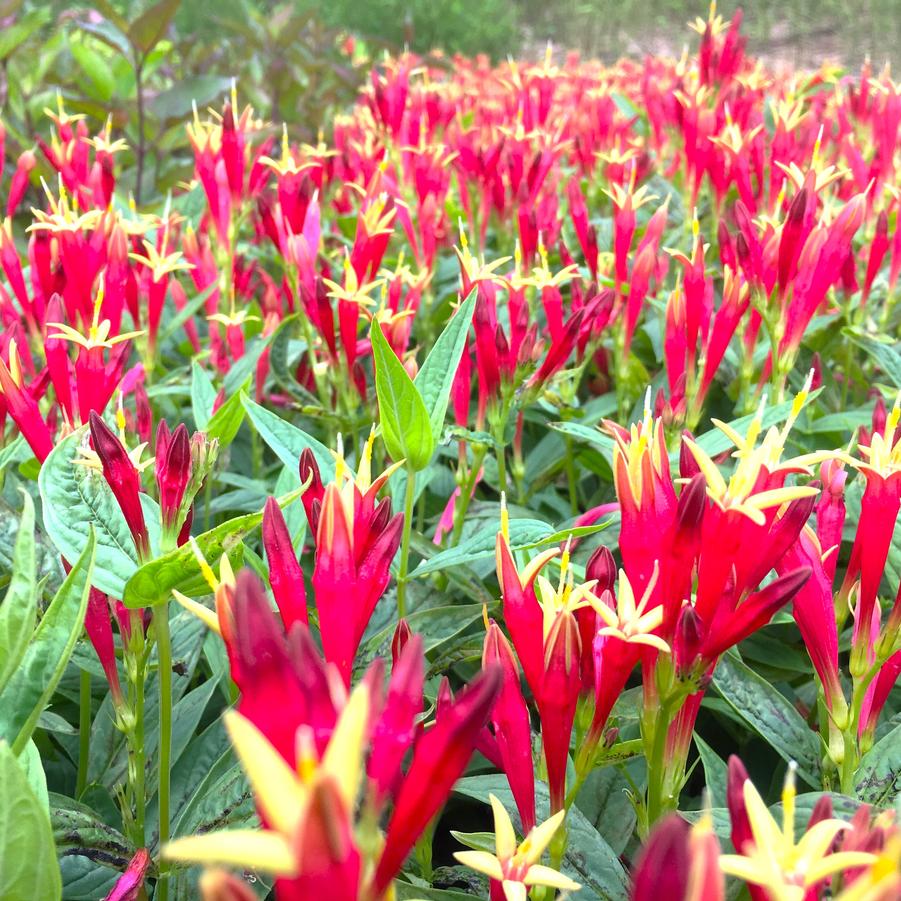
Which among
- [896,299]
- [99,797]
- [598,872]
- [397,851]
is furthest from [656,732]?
[896,299]

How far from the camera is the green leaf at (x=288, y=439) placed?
1.25 metres

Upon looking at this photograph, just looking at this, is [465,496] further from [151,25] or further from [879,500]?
[151,25]

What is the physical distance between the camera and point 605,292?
64.6 inches

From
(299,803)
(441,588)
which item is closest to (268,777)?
(299,803)

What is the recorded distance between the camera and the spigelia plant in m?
0.62

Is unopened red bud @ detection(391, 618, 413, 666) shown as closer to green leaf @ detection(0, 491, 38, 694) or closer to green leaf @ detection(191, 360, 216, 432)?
green leaf @ detection(0, 491, 38, 694)

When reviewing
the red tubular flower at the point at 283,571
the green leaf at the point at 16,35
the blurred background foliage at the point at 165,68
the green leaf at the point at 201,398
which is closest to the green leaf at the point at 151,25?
the blurred background foliage at the point at 165,68

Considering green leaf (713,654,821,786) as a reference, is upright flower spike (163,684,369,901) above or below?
above

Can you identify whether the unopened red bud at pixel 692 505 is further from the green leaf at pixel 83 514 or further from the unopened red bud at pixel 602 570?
the green leaf at pixel 83 514

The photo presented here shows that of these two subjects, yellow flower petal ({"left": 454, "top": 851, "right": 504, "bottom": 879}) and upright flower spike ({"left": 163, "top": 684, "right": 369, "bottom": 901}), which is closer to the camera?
upright flower spike ({"left": 163, "top": 684, "right": 369, "bottom": 901})

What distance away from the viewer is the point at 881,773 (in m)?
1.04

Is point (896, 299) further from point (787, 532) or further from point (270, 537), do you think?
point (270, 537)

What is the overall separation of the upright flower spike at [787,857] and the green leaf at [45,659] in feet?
1.72

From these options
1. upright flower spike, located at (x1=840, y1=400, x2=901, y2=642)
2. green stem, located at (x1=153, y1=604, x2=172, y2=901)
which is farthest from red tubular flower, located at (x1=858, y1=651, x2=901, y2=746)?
green stem, located at (x1=153, y1=604, x2=172, y2=901)
